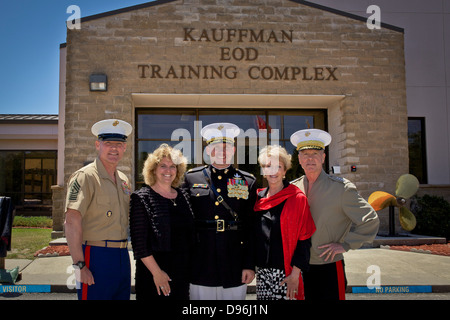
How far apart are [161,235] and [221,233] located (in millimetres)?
501

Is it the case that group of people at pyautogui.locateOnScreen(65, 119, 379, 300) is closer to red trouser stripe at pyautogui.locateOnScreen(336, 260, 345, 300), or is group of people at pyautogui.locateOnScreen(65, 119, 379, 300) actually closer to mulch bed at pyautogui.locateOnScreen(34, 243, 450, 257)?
red trouser stripe at pyautogui.locateOnScreen(336, 260, 345, 300)

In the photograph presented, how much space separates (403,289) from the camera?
525cm

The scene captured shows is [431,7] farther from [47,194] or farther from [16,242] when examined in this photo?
[47,194]

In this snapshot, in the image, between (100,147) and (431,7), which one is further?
(431,7)

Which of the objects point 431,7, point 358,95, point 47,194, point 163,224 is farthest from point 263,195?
point 47,194

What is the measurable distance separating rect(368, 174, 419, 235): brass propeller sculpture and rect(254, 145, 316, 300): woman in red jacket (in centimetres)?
628

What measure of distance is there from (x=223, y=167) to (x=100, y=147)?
1150 millimetres

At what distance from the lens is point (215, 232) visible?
2.98m

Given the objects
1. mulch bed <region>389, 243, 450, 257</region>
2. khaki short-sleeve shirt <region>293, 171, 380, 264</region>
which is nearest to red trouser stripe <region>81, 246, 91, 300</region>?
khaki short-sleeve shirt <region>293, 171, 380, 264</region>

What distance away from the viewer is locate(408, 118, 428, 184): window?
11219 mm

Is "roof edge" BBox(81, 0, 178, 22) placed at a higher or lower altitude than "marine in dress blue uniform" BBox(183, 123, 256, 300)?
higher

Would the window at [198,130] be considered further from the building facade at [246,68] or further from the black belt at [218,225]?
the black belt at [218,225]

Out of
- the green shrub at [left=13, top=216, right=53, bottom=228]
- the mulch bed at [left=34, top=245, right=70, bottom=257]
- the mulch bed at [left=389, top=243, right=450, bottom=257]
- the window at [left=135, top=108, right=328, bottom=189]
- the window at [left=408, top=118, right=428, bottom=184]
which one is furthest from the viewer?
the green shrub at [left=13, top=216, right=53, bottom=228]

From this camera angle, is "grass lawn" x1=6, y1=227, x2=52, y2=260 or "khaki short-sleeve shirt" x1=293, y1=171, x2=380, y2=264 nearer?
"khaki short-sleeve shirt" x1=293, y1=171, x2=380, y2=264
